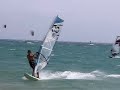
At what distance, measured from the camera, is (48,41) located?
24.1 meters

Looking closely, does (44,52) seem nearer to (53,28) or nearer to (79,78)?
(53,28)

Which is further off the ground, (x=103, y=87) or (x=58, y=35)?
(x=58, y=35)

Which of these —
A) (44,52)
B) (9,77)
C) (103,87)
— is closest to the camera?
(103,87)

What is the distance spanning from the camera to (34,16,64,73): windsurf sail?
941 inches

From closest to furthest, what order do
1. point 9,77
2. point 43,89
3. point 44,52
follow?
1. point 43,89
2. point 44,52
3. point 9,77

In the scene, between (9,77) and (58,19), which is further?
(9,77)

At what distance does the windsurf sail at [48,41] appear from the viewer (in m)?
23.9

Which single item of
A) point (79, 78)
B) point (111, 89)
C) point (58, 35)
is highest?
point (58, 35)

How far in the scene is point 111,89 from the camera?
22109mm

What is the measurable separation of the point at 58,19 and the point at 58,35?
929mm

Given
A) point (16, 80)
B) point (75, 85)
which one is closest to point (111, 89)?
point (75, 85)

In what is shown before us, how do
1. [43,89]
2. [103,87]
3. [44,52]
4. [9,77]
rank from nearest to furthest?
[43,89], [103,87], [44,52], [9,77]

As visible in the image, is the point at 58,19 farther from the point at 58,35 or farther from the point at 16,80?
the point at 16,80

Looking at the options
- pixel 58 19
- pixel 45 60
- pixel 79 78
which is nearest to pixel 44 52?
pixel 45 60
